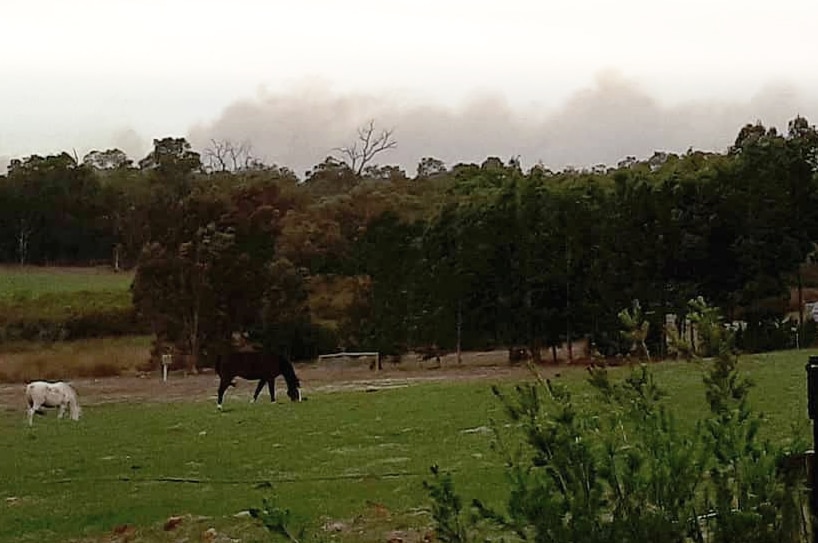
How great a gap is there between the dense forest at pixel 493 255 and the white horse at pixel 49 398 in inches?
483

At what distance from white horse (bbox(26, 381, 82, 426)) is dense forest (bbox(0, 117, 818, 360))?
12.3 metres

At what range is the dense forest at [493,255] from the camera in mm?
29469

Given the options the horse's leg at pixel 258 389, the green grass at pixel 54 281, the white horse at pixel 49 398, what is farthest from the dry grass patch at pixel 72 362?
the white horse at pixel 49 398

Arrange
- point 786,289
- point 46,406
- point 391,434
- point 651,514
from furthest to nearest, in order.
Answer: point 786,289 < point 46,406 < point 391,434 < point 651,514

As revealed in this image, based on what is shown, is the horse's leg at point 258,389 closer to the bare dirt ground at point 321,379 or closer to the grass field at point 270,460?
the grass field at point 270,460

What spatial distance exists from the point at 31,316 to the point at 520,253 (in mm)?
21578

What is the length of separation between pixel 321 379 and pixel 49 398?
10930 mm

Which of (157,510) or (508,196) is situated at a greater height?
(508,196)

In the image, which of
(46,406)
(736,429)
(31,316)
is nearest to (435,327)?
(46,406)

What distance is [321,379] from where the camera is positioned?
98.4 feet

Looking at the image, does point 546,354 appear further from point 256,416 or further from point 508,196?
point 256,416

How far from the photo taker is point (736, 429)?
2744 mm

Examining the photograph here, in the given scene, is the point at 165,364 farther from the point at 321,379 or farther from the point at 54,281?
the point at 54,281

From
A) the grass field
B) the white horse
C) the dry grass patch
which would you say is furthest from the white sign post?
the white horse
